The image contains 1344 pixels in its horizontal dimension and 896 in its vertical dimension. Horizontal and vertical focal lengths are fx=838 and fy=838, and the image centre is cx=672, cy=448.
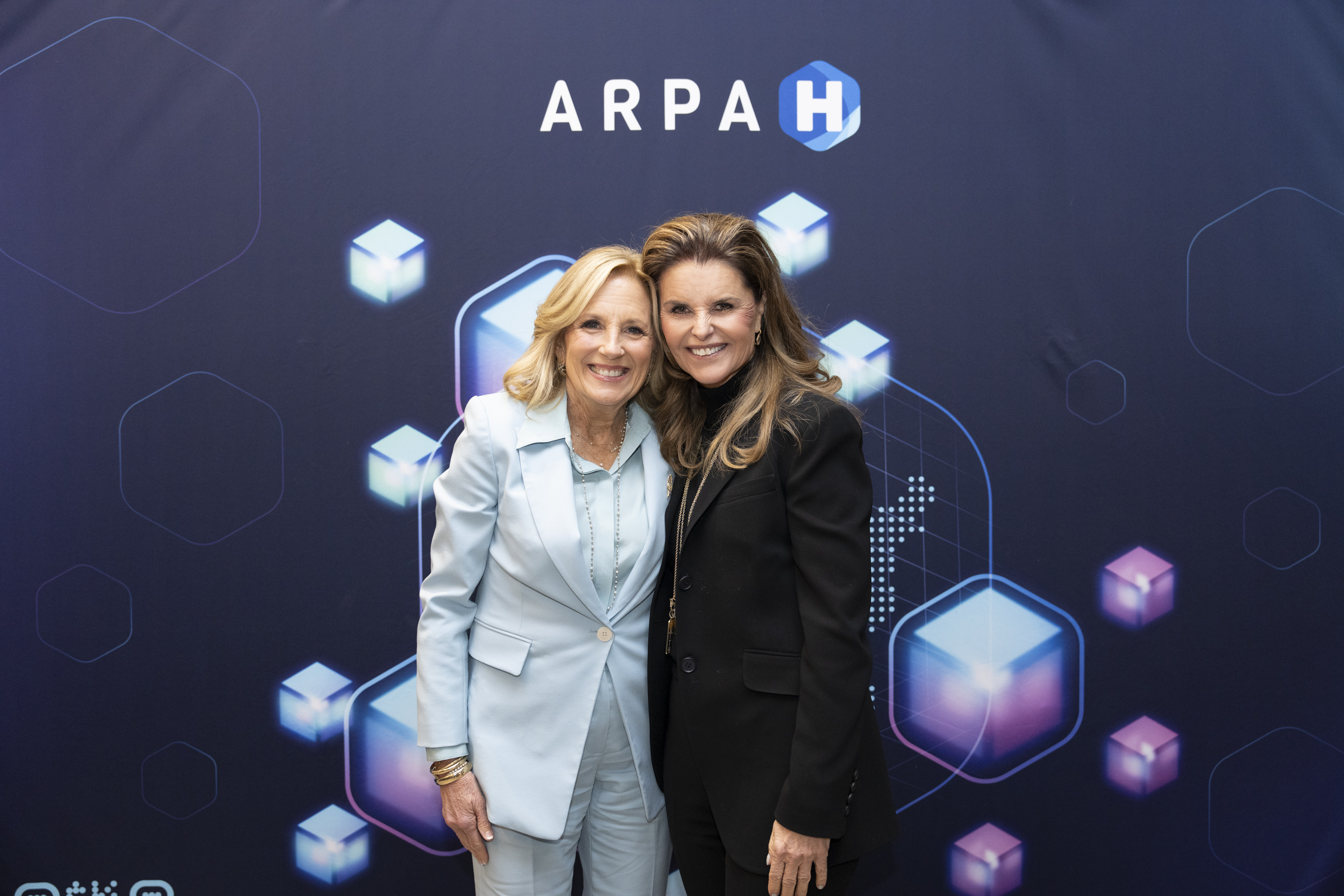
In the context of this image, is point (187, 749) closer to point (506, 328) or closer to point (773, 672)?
point (506, 328)

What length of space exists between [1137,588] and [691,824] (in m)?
1.22

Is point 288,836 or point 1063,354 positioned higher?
point 1063,354

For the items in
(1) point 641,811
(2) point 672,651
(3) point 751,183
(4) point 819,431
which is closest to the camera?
(4) point 819,431

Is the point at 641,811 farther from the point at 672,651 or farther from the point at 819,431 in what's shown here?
the point at 819,431

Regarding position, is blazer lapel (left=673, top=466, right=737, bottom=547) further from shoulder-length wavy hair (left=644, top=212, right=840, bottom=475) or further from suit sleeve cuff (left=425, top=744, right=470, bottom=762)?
suit sleeve cuff (left=425, top=744, right=470, bottom=762)

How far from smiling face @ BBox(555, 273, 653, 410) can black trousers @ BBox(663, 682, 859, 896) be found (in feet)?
1.60

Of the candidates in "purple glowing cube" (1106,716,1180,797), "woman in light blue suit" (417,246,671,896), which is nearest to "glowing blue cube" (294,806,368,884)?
"woman in light blue suit" (417,246,671,896)

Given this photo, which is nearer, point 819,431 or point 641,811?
point 819,431

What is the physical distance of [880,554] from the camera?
1905mm

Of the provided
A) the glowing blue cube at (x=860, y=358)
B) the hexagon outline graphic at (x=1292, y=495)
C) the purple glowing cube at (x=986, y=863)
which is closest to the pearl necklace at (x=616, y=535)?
the glowing blue cube at (x=860, y=358)

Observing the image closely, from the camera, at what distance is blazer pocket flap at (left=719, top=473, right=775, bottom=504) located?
122 centimetres

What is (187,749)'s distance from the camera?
1.94m

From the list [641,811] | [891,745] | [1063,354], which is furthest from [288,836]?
[1063,354]

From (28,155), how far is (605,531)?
1.68 metres
